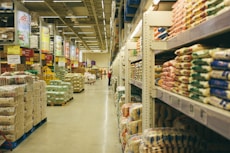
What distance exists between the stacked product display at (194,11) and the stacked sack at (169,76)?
0.32 meters

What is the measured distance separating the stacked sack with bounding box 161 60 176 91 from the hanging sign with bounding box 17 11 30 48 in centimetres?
753

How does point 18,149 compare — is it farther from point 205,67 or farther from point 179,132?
point 205,67

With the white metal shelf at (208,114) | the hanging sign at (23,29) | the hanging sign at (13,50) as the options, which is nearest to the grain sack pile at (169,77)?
the white metal shelf at (208,114)

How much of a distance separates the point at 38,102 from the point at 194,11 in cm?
605

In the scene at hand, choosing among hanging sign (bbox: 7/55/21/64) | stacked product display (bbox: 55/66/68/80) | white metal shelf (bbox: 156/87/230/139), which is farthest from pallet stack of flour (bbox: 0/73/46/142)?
stacked product display (bbox: 55/66/68/80)

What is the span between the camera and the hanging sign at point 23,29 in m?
9.41

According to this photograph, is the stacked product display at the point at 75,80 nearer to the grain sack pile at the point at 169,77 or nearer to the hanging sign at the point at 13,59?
the hanging sign at the point at 13,59

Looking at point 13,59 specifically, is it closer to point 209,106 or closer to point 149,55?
point 149,55

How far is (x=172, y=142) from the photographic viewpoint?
231 cm

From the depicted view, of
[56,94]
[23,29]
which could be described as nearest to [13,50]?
[23,29]

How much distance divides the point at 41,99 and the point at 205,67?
6645 mm

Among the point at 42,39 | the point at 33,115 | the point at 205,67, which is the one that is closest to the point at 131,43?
the point at 33,115

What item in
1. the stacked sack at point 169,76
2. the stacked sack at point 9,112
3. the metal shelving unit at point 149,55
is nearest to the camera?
the stacked sack at point 169,76

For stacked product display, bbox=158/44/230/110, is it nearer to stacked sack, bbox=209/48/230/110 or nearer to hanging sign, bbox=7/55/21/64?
stacked sack, bbox=209/48/230/110
